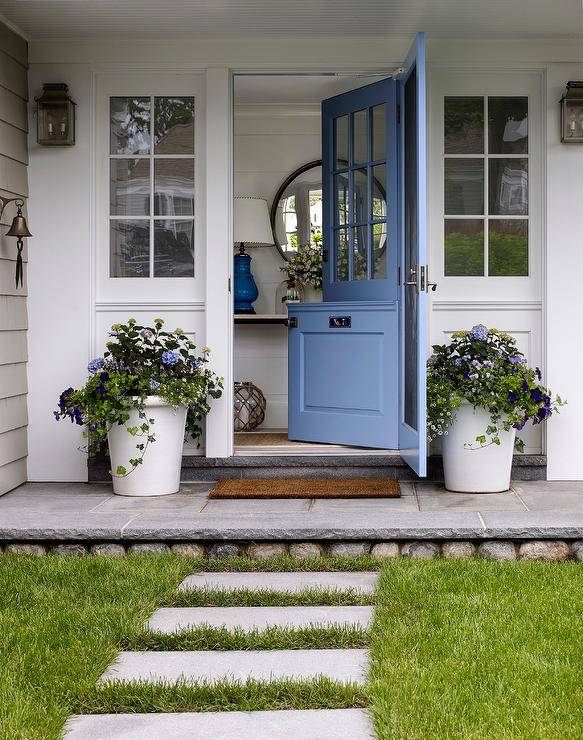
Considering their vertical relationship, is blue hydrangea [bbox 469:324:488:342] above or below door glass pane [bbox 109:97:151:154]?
below

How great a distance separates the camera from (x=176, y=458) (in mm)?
4688

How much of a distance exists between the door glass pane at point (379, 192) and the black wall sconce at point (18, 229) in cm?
182

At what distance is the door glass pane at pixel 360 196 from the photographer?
17.3 ft

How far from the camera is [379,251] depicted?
17.0 ft

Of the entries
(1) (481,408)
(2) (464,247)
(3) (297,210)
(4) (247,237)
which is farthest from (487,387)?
(3) (297,210)

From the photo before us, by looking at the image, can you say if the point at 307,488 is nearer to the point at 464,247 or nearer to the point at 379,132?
the point at 464,247

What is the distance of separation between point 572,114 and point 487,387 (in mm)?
1543

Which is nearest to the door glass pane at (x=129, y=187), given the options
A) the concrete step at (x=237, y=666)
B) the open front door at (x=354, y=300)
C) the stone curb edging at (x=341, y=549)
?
the open front door at (x=354, y=300)

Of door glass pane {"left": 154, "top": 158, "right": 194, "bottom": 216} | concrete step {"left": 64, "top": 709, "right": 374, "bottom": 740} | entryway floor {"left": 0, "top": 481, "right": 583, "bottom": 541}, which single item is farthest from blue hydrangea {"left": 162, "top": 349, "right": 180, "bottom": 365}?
concrete step {"left": 64, "top": 709, "right": 374, "bottom": 740}

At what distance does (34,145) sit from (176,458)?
184cm

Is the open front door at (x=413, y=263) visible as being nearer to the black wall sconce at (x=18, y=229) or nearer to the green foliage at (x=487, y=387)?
the green foliage at (x=487, y=387)

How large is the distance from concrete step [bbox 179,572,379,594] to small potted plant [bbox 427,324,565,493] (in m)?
1.18

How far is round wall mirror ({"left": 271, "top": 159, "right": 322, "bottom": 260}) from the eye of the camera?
6.76 m

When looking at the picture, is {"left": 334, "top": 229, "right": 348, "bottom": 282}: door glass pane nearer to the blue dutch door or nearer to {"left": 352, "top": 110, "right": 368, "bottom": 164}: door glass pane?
the blue dutch door
